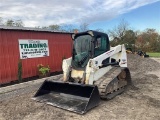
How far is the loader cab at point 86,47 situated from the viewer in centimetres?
720

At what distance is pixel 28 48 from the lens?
38.7ft

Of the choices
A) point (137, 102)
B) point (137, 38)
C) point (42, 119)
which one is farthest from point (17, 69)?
point (137, 38)

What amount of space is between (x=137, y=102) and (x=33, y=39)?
7.74 m

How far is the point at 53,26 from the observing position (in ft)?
122

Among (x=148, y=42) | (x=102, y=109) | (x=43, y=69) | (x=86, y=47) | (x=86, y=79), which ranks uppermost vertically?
(x=148, y=42)

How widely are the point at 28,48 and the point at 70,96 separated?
612 cm

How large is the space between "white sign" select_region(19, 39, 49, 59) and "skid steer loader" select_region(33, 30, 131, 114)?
4714mm

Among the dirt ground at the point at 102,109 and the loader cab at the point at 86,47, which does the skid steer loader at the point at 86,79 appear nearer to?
the loader cab at the point at 86,47

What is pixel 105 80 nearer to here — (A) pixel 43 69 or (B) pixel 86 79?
(B) pixel 86 79

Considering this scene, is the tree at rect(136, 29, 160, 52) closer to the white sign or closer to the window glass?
the white sign

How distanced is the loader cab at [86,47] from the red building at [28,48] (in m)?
4.62

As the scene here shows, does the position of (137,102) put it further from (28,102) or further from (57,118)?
(28,102)

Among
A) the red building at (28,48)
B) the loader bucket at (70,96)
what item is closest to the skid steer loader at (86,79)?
the loader bucket at (70,96)

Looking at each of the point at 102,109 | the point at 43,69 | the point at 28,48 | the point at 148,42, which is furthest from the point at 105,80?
the point at 148,42
